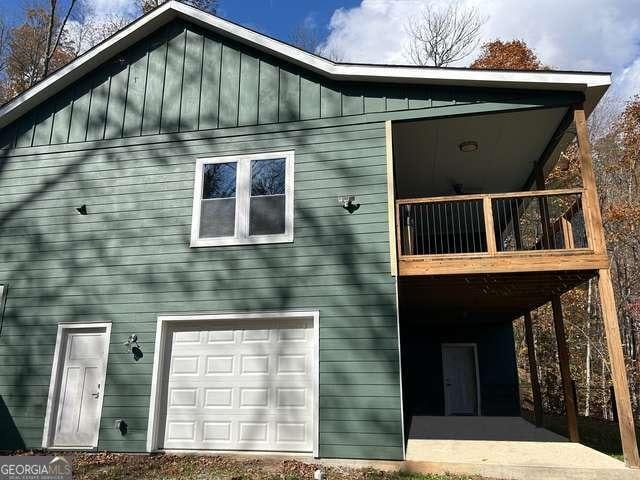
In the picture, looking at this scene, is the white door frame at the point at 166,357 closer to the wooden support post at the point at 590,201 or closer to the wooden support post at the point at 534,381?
the wooden support post at the point at 590,201

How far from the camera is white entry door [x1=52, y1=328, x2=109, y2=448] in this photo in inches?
300

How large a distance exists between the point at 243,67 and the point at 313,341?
4872 mm

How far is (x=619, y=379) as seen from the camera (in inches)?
248

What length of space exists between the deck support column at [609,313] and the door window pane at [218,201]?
5.35 m

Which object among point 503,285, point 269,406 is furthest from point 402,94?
point 269,406

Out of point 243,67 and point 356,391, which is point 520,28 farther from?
point 356,391

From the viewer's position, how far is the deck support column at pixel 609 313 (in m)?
6.10

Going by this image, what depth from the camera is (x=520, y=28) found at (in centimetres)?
2544

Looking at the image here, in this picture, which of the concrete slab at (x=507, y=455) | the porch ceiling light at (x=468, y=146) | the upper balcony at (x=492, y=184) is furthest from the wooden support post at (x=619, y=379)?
the porch ceiling light at (x=468, y=146)

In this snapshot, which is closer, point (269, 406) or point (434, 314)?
point (269, 406)

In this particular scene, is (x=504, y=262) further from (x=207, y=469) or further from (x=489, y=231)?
(x=207, y=469)

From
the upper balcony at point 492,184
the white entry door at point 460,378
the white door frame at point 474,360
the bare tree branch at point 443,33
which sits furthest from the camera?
the bare tree branch at point 443,33

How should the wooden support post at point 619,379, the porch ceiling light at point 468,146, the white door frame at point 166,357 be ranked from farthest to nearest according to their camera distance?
the porch ceiling light at point 468,146
the white door frame at point 166,357
the wooden support post at point 619,379

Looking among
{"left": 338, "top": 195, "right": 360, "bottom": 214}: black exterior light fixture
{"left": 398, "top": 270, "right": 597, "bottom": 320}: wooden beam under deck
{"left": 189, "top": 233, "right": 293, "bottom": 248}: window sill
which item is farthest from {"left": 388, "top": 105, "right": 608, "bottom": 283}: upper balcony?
{"left": 189, "top": 233, "right": 293, "bottom": 248}: window sill
